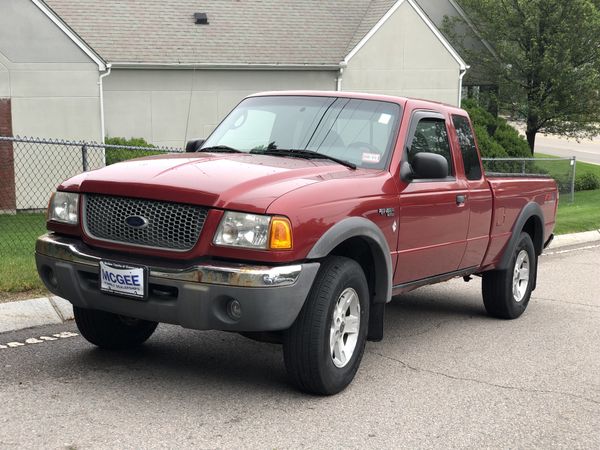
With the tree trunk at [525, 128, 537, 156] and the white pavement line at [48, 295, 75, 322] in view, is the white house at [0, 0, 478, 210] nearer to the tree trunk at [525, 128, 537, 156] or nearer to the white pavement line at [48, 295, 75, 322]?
the tree trunk at [525, 128, 537, 156]

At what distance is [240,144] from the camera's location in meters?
6.92

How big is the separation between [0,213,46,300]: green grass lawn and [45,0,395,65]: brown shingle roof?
840 centimetres

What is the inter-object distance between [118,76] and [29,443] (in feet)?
65.2

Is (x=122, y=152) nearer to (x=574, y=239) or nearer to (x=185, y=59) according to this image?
(x=185, y=59)

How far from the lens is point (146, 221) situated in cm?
548

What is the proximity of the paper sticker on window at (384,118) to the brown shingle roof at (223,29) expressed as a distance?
17562 mm

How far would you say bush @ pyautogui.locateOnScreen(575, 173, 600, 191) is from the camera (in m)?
29.3

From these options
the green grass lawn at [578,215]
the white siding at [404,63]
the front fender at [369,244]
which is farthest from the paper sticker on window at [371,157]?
the white siding at [404,63]

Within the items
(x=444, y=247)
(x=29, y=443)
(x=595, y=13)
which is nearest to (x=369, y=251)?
(x=444, y=247)

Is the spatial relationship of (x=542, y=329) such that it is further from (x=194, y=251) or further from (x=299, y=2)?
(x=299, y=2)

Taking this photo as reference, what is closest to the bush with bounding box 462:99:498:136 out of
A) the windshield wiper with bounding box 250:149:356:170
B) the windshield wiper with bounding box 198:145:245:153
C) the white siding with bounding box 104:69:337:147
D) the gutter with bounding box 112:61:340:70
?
the gutter with bounding box 112:61:340:70

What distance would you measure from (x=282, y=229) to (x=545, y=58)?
2638 centimetres

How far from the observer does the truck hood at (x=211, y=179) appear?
533cm

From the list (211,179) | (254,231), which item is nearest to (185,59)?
(211,179)
